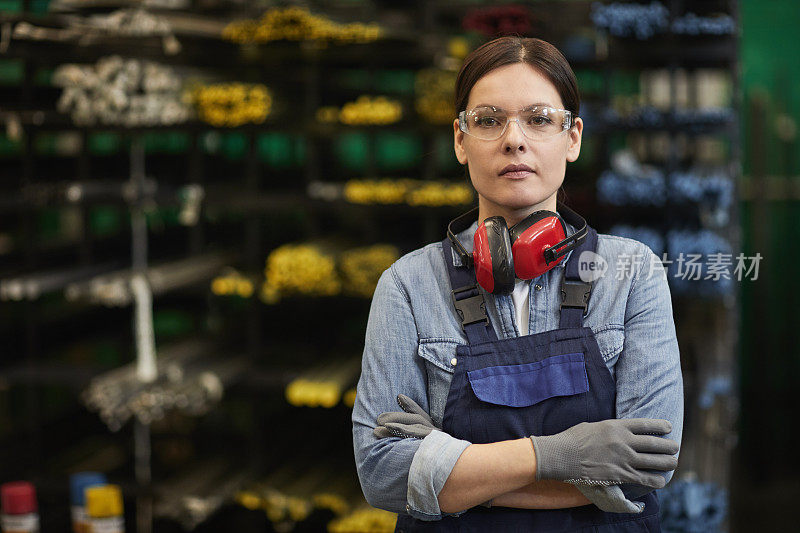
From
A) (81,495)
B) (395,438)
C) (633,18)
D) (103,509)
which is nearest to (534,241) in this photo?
(395,438)

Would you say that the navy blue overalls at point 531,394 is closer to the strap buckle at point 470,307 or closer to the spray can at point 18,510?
the strap buckle at point 470,307

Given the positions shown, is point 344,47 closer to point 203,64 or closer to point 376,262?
point 203,64

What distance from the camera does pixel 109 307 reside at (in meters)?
4.66

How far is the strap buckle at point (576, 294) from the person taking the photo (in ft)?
4.50

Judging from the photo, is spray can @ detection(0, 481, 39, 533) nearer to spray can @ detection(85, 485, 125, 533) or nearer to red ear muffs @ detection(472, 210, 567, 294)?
spray can @ detection(85, 485, 125, 533)

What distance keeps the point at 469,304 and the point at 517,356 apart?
0.12 m

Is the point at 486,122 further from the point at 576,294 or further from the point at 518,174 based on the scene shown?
the point at 576,294

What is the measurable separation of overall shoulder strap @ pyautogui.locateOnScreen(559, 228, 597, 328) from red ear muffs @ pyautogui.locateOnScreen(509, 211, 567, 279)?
0.10 ft

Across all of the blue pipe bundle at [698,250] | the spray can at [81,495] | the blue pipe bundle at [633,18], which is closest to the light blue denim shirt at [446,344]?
the blue pipe bundle at [698,250]

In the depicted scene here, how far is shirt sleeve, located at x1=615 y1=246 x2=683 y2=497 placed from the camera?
4.35ft

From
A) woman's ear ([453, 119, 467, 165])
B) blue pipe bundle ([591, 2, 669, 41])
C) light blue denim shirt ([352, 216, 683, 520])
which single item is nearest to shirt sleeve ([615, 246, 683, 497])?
light blue denim shirt ([352, 216, 683, 520])

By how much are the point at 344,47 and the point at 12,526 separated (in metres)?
2.46

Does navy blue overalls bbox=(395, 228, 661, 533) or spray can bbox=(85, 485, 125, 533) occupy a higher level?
navy blue overalls bbox=(395, 228, 661, 533)

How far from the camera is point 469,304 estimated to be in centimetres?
139
